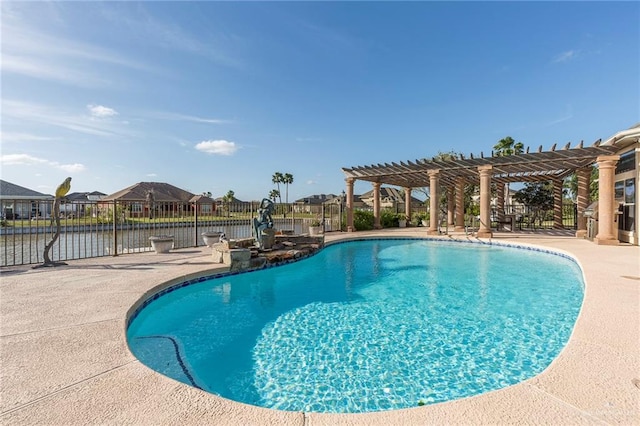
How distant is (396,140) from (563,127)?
11.1 metres

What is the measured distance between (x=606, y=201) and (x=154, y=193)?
118 feet

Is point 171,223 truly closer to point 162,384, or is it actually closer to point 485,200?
point 162,384

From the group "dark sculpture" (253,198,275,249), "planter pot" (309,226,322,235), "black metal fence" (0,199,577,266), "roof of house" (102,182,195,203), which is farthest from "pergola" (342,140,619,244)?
"roof of house" (102,182,195,203)

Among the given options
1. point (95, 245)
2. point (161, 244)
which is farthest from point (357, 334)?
point (95, 245)

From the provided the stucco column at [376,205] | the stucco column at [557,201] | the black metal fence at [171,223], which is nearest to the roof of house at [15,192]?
the black metal fence at [171,223]

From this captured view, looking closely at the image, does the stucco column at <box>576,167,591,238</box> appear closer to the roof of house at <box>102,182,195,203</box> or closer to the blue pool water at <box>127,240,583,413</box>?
the blue pool water at <box>127,240,583,413</box>

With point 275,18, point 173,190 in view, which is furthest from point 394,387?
point 173,190

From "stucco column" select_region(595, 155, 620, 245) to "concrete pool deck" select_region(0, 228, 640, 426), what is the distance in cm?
985

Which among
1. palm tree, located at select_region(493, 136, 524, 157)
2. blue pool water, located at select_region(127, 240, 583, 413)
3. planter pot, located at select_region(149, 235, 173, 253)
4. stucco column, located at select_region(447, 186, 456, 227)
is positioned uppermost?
palm tree, located at select_region(493, 136, 524, 157)

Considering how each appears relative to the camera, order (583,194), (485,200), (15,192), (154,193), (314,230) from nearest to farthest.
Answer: (485,200) → (314,230) → (583,194) → (154,193) → (15,192)

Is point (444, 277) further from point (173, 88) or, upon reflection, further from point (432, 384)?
point (173, 88)

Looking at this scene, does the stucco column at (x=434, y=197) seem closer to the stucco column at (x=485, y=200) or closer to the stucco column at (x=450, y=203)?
the stucco column at (x=485, y=200)

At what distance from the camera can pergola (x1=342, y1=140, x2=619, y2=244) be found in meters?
12.0

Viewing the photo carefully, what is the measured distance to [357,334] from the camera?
4.59 metres
